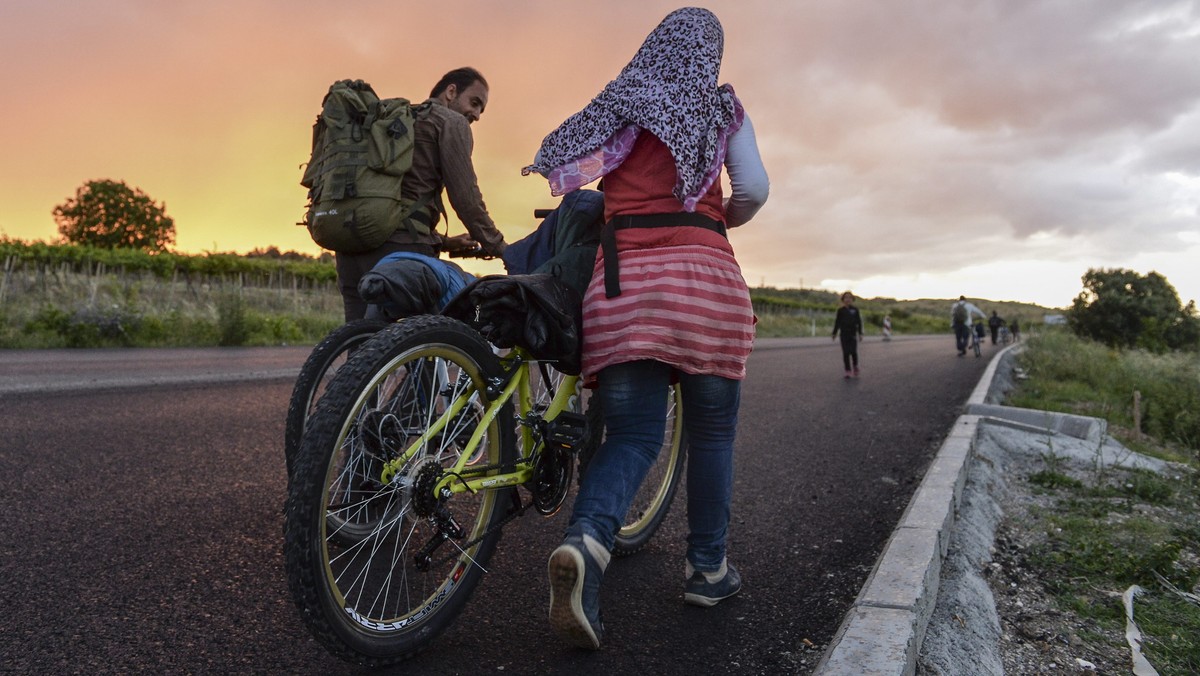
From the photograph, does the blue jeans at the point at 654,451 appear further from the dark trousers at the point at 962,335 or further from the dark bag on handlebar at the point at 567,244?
the dark trousers at the point at 962,335

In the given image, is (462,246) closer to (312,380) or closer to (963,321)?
(312,380)

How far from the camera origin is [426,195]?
351cm

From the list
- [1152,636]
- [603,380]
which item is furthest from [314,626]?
[1152,636]

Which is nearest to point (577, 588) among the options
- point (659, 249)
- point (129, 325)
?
point (659, 249)

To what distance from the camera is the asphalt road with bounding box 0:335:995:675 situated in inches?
90.5

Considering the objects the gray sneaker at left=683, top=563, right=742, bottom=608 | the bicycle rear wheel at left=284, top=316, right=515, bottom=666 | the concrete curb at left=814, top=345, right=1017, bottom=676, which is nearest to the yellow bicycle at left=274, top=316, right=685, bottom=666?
the bicycle rear wheel at left=284, top=316, right=515, bottom=666

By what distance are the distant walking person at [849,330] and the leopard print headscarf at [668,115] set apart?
524 inches

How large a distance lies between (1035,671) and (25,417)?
718 centimetres

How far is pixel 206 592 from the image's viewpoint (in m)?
2.71

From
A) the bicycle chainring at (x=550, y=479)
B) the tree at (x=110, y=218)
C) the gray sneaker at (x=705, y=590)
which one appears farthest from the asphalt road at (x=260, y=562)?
the tree at (x=110, y=218)

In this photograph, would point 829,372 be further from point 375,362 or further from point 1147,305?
point 1147,305

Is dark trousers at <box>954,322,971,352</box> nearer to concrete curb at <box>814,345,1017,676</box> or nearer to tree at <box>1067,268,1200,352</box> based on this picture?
concrete curb at <box>814,345,1017,676</box>

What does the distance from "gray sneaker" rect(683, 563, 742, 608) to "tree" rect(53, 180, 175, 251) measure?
89.2 metres

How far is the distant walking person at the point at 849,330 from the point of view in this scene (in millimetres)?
15602
